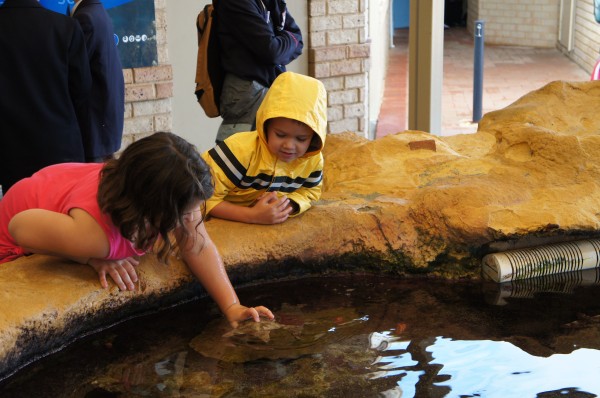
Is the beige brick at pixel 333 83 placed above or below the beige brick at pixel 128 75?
below

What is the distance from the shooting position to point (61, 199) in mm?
2592

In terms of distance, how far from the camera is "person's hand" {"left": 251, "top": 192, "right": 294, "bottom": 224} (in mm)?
3088

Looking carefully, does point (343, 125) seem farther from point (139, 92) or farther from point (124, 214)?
point (124, 214)

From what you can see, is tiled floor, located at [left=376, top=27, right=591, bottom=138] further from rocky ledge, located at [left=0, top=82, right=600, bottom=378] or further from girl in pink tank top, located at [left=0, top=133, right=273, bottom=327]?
girl in pink tank top, located at [left=0, top=133, right=273, bottom=327]

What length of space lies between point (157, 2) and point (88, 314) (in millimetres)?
3620

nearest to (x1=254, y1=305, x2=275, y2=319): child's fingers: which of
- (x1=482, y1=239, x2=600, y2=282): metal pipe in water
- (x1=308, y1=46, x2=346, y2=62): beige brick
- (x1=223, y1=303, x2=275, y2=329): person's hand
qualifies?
(x1=223, y1=303, x2=275, y2=329): person's hand

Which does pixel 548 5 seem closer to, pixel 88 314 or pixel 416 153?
pixel 416 153

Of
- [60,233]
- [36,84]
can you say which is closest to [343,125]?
[36,84]

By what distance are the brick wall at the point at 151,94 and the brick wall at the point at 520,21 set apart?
6.98m

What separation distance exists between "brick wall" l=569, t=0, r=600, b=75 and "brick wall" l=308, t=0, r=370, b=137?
3.26 m

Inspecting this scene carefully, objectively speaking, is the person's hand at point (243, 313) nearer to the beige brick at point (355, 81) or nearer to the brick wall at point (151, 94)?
the brick wall at point (151, 94)

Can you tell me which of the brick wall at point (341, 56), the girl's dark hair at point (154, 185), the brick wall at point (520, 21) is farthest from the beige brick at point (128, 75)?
the brick wall at point (520, 21)

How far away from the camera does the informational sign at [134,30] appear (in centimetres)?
566

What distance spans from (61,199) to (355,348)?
40.2 inches
